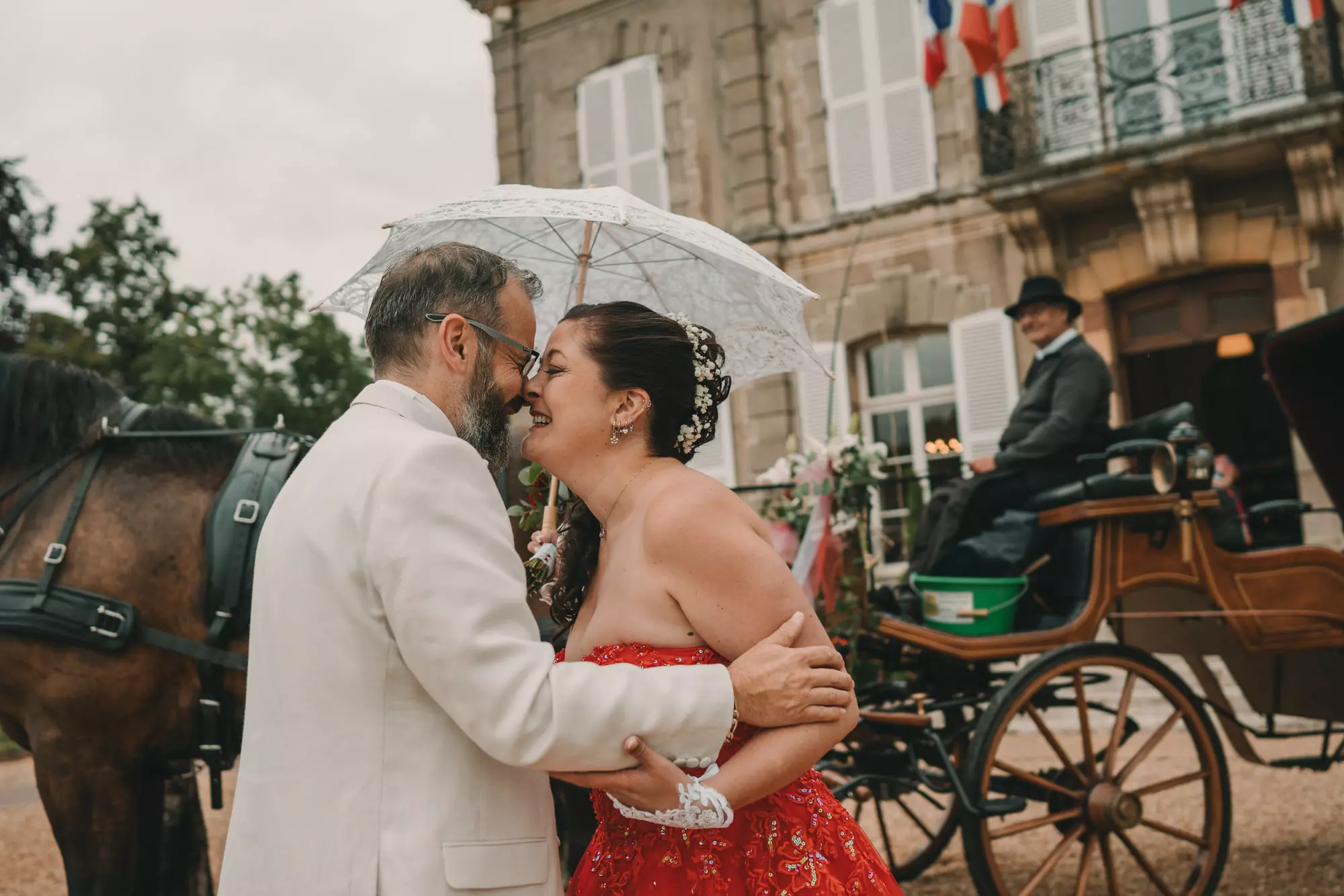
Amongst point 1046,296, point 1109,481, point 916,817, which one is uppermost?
point 1046,296

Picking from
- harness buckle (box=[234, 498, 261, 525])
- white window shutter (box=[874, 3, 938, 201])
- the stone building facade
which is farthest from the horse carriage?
white window shutter (box=[874, 3, 938, 201])

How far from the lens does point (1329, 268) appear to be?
29.3 ft

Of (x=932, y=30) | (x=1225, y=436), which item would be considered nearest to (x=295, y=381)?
(x=932, y=30)

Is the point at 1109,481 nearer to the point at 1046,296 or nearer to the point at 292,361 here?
the point at 1046,296

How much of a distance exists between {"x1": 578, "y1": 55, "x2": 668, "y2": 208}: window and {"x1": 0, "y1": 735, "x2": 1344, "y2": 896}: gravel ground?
300 inches

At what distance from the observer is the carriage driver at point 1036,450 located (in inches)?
163

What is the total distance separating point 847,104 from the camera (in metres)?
11.3

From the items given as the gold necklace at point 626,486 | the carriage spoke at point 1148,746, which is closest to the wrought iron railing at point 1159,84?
the carriage spoke at point 1148,746

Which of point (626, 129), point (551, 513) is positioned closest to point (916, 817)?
point (551, 513)

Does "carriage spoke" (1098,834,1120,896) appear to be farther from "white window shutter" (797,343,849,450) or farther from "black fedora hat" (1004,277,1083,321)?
"white window shutter" (797,343,849,450)

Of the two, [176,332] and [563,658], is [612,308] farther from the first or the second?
[176,332]

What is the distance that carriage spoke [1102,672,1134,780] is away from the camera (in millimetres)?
3740

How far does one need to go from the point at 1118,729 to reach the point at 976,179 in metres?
7.74

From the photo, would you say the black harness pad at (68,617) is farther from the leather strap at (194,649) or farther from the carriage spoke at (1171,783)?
the carriage spoke at (1171,783)
